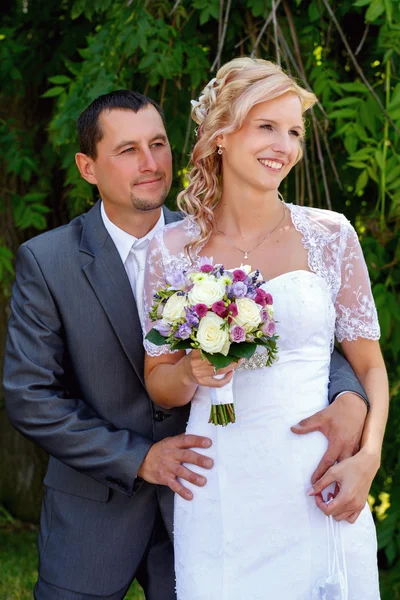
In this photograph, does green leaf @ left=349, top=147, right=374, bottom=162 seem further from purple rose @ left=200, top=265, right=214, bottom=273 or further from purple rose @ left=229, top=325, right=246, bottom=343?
purple rose @ left=229, top=325, right=246, bottom=343

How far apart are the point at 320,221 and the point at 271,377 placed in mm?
618

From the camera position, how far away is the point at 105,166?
3715 millimetres

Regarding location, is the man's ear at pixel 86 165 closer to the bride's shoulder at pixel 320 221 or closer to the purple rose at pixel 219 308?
the bride's shoulder at pixel 320 221

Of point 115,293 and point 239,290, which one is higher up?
point 239,290

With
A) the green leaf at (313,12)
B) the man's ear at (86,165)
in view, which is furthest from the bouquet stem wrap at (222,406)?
the green leaf at (313,12)

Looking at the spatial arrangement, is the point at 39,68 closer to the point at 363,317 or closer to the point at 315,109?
the point at 315,109

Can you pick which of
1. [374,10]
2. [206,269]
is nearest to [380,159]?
[374,10]

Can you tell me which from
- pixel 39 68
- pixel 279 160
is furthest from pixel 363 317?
pixel 39 68

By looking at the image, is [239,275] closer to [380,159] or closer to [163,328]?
[163,328]

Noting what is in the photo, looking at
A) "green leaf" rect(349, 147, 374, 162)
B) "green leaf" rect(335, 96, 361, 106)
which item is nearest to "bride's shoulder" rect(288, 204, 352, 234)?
"green leaf" rect(349, 147, 374, 162)

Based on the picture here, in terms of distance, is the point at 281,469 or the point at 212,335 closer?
the point at 212,335

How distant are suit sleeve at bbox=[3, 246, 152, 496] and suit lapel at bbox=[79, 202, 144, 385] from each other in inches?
7.4

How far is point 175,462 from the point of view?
321cm

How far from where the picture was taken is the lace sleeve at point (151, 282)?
3.25 meters
